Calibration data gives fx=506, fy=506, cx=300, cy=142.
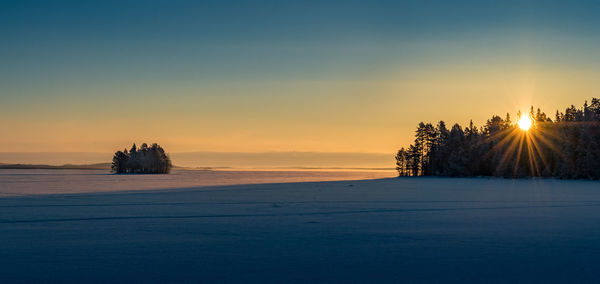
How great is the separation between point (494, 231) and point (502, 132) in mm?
112419

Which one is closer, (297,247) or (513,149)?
(297,247)

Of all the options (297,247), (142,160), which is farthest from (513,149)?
(142,160)

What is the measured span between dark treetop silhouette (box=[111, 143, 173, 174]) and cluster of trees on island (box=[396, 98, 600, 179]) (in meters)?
79.8

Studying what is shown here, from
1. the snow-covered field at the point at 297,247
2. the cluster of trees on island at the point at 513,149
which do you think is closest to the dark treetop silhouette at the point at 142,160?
the cluster of trees on island at the point at 513,149

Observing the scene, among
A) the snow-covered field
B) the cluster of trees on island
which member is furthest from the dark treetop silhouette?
the snow-covered field

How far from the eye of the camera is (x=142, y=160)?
568 feet

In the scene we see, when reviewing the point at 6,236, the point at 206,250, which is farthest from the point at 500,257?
the point at 6,236

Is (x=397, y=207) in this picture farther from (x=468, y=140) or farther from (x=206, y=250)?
(x=468, y=140)

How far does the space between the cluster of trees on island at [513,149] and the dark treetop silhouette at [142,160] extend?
7981 centimetres

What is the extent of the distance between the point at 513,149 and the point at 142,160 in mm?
119281

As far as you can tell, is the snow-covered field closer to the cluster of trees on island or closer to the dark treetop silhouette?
the cluster of trees on island

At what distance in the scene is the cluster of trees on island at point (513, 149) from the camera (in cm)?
9338

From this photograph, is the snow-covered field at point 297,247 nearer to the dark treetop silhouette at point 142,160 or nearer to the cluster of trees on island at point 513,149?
the cluster of trees on island at point 513,149

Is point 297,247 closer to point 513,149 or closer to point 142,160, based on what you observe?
point 513,149
